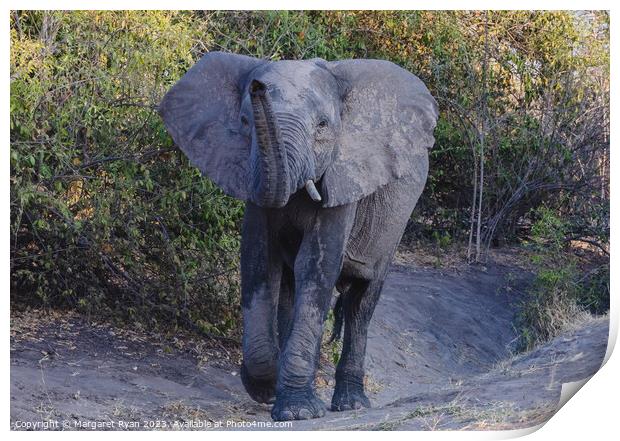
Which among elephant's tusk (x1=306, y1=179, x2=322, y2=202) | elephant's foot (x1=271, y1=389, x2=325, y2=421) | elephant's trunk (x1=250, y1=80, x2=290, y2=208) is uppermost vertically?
elephant's trunk (x1=250, y1=80, x2=290, y2=208)

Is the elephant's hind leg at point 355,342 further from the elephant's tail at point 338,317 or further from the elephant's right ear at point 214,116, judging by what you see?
the elephant's right ear at point 214,116

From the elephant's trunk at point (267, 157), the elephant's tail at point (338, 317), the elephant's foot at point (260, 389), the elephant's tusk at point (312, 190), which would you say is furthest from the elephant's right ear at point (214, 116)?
the elephant's tail at point (338, 317)

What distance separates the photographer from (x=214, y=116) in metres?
6.84

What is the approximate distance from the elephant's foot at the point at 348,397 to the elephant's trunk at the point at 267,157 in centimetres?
164

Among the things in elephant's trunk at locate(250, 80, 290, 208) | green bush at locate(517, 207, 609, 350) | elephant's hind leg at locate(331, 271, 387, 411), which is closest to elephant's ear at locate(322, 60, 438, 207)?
elephant's trunk at locate(250, 80, 290, 208)

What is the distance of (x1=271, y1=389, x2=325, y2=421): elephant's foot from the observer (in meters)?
6.29

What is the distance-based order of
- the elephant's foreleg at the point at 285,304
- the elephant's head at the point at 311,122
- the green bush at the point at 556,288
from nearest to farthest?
the elephant's head at the point at 311,122 < the elephant's foreleg at the point at 285,304 < the green bush at the point at 556,288

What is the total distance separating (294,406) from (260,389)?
44 cm

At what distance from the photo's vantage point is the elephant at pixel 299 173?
6.19 m

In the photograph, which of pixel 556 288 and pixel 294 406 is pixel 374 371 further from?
pixel 294 406

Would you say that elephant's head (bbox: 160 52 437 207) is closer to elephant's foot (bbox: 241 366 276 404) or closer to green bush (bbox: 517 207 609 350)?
elephant's foot (bbox: 241 366 276 404)

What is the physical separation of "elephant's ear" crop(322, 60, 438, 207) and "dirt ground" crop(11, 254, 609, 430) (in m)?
1.16

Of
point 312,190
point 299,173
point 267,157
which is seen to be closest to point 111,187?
point 312,190

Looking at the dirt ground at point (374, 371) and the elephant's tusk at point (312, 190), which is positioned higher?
the elephant's tusk at point (312, 190)
